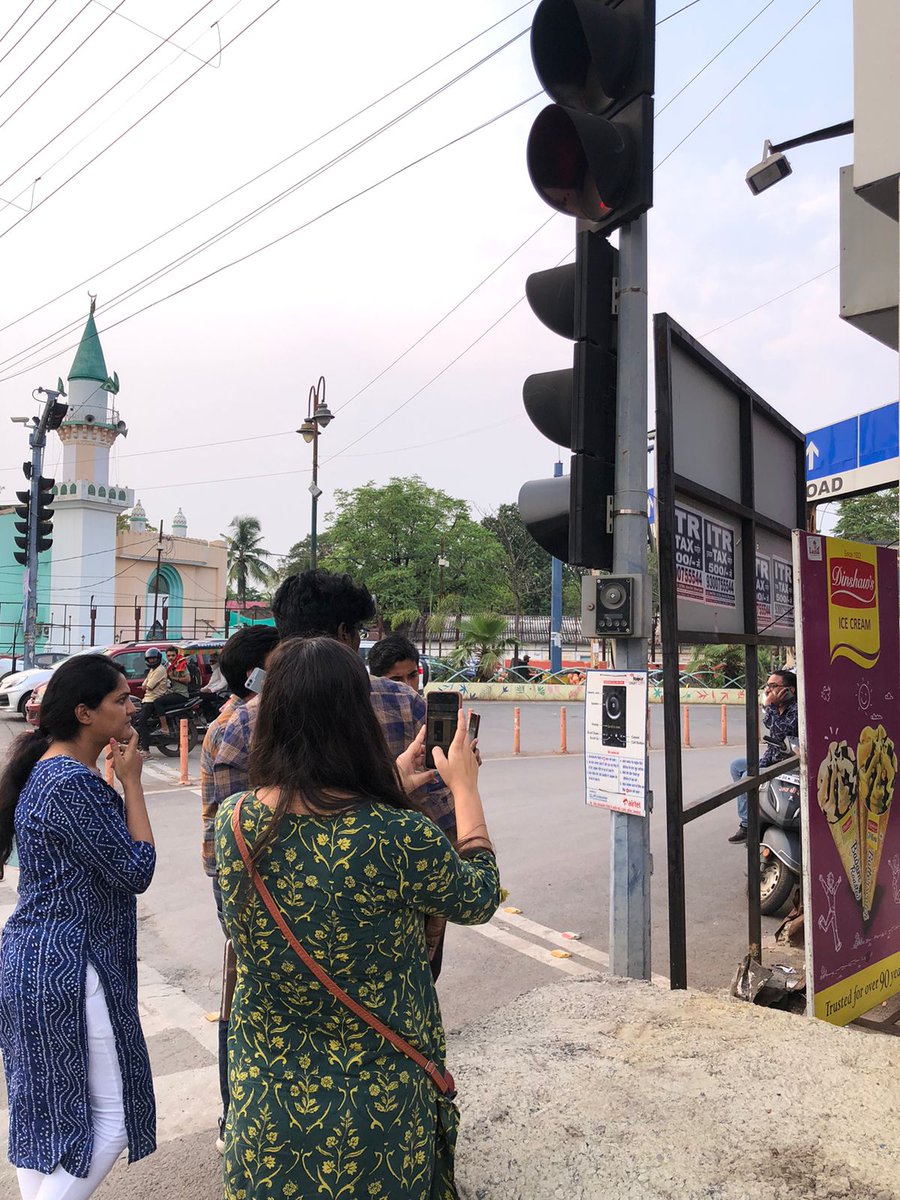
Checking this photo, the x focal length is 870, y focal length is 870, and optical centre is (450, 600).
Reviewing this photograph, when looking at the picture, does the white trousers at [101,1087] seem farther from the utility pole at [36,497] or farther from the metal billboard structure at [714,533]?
the utility pole at [36,497]

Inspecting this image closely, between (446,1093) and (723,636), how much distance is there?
2754 millimetres

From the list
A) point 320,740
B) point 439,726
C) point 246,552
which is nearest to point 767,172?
point 439,726

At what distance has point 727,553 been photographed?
168 inches

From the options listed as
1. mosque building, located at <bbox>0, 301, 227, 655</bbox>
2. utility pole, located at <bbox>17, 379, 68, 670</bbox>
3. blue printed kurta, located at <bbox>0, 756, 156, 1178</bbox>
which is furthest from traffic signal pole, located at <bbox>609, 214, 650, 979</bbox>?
mosque building, located at <bbox>0, 301, 227, 655</bbox>

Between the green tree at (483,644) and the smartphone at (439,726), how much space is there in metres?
26.0

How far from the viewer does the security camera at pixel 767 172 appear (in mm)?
6664

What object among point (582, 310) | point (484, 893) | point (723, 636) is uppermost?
point (582, 310)

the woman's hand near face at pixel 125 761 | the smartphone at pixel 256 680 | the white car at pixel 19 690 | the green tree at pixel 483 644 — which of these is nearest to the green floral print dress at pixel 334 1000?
the woman's hand near face at pixel 125 761

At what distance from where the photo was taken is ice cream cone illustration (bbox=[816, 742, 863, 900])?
372cm

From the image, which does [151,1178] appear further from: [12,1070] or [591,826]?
[591,826]

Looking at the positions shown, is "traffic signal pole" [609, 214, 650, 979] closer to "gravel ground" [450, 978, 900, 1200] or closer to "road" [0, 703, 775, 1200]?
"gravel ground" [450, 978, 900, 1200]

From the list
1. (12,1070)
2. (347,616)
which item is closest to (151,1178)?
(12,1070)

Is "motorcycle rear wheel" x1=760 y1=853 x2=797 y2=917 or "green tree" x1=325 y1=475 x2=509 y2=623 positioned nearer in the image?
"motorcycle rear wheel" x1=760 y1=853 x2=797 y2=917

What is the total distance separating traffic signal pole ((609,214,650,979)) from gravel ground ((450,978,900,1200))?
0.28 m
